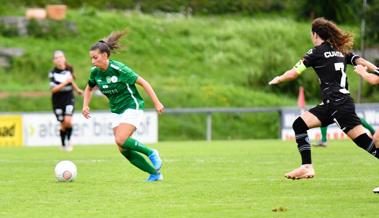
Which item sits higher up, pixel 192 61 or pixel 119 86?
pixel 119 86

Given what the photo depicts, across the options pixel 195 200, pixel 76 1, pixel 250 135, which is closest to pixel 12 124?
pixel 250 135

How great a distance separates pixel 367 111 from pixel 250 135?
8468 millimetres

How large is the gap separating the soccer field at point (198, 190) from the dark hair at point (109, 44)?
1.83m

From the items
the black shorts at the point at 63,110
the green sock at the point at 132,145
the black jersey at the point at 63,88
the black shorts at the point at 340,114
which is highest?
the black shorts at the point at 340,114

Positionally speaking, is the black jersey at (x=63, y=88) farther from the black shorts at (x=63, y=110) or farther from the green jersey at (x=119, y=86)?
the green jersey at (x=119, y=86)

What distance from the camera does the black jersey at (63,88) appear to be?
74.4 ft

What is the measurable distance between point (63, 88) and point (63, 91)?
0.16m

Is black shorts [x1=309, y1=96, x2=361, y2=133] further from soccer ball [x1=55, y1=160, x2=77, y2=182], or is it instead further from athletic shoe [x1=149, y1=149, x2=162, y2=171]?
soccer ball [x1=55, y1=160, x2=77, y2=182]

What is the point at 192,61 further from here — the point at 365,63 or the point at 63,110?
the point at 365,63

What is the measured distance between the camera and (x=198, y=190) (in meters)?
12.1

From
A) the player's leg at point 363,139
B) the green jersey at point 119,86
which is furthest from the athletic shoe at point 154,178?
the player's leg at point 363,139

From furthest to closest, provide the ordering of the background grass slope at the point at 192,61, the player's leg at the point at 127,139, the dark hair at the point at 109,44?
the background grass slope at the point at 192,61 → the dark hair at the point at 109,44 → the player's leg at the point at 127,139

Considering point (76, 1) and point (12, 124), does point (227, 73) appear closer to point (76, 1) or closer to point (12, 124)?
point (76, 1)

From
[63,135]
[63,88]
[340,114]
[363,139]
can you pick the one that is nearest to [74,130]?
[63,135]
